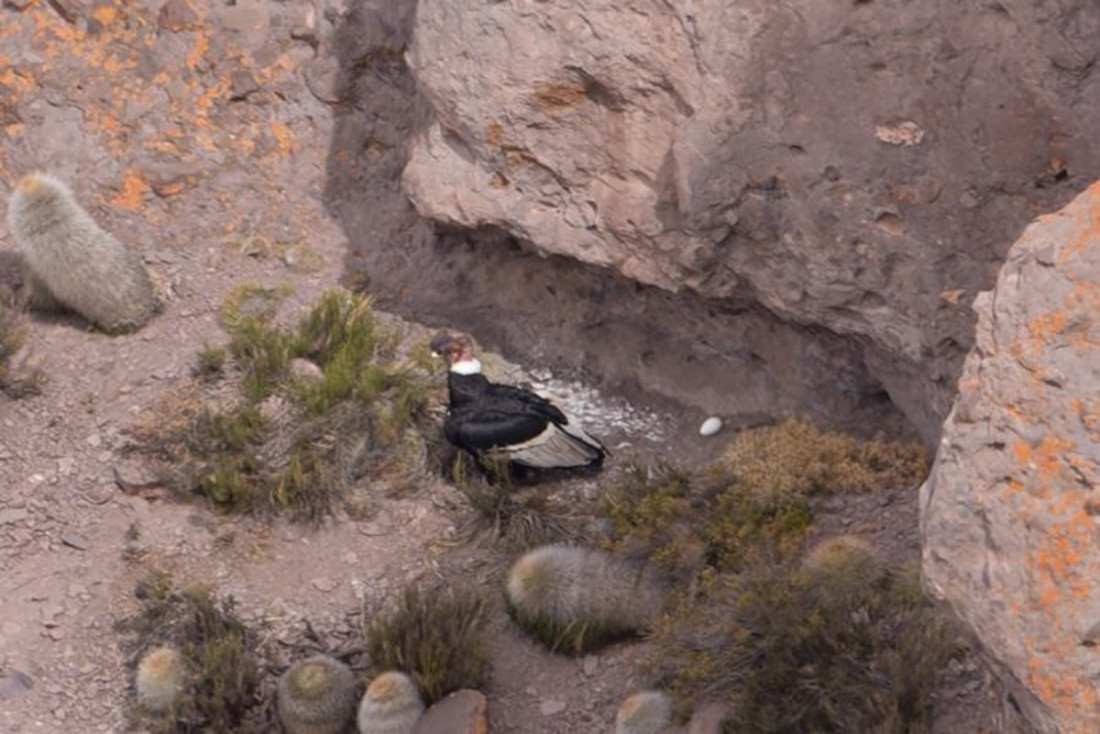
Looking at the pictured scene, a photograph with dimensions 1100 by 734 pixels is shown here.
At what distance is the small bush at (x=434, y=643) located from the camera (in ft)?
18.8

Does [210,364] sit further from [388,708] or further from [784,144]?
[784,144]

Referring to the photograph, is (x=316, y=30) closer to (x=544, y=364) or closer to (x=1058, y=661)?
(x=544, y=364)

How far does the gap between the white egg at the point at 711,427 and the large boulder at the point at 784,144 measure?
1.72ft

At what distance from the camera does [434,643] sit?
5.75 m

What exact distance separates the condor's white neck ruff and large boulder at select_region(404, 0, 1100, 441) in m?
0.61

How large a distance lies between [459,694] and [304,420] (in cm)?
163

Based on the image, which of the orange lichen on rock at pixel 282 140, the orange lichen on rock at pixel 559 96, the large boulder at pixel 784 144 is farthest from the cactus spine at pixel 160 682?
the orange lichen on rock at pixel 282 140

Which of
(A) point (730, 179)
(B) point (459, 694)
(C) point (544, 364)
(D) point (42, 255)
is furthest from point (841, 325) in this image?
(D) point (42, 255)

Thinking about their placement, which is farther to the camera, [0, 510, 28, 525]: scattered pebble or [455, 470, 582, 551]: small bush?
[0, 510, 28, 525]: scattered pebble

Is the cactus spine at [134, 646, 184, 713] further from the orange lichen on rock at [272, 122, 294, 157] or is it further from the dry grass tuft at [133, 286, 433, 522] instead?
the orange lichen on rock at [272, 122, 294, 157]

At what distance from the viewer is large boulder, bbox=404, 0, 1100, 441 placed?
20.1 ft

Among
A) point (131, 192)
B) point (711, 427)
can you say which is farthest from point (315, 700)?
point (131, 192)

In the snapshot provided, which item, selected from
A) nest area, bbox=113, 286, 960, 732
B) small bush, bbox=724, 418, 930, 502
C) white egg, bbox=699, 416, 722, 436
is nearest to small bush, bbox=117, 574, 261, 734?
nest area, bbox=113, 286, 960, 732

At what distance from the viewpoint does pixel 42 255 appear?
23.7 feet
